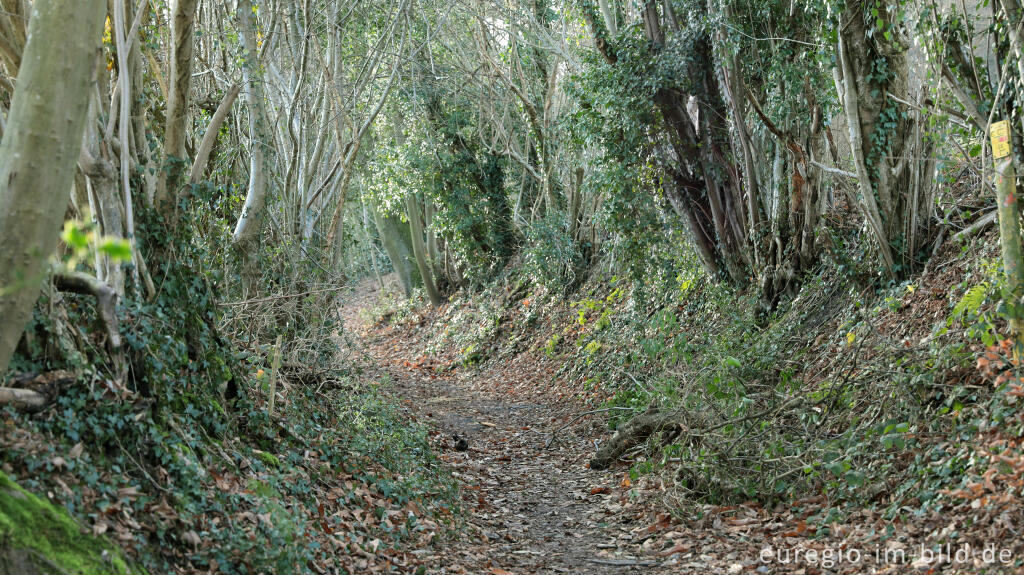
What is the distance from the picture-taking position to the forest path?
574cm

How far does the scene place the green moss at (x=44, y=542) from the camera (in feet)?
10.5

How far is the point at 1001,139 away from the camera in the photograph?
5.55m

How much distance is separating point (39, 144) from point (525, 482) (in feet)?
19.9

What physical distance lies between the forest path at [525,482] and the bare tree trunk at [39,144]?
3474mm

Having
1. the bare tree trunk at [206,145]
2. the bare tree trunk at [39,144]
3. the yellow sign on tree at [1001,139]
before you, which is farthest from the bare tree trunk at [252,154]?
the yellow sign on tree at [1001,139]

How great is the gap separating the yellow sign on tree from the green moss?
6439 mm

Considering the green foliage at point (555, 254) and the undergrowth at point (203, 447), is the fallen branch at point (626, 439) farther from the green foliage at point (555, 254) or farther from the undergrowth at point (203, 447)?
the green foliage at point (555, 254)

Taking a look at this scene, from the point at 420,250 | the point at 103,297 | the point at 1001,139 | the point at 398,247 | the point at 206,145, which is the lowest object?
the point at 1001,139

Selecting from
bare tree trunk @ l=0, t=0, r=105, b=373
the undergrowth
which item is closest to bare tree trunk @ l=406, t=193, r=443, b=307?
the undergrowth

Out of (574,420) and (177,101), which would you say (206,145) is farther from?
(574,420)

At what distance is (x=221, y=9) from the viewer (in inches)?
404

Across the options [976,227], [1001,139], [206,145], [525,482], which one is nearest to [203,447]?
[206,145]

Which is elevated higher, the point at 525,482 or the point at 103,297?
the point at 103,297

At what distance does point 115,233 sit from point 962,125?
24.7 ft
